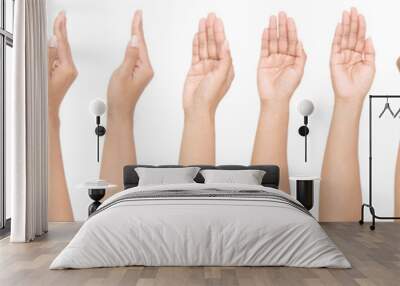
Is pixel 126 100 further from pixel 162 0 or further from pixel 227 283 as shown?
pixel 227 283

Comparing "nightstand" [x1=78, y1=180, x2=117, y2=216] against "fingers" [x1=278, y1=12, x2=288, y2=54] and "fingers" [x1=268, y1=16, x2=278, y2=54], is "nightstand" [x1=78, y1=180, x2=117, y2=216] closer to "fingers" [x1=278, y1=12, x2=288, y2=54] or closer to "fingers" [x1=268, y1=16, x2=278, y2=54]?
"fingers" [x1=268, y1=16, x2=278, y2=54]

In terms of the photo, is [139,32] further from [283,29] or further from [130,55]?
[283,29]

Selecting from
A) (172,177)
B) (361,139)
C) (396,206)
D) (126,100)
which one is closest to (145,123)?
(126,100)

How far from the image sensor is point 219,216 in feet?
14.6

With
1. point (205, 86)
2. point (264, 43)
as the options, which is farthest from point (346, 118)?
point (205, 86)

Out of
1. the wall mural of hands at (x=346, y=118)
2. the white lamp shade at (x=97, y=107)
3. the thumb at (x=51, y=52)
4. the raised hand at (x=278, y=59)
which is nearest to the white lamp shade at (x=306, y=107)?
the raised hand at (x=278, y=59)

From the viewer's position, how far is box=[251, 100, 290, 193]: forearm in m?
7.09

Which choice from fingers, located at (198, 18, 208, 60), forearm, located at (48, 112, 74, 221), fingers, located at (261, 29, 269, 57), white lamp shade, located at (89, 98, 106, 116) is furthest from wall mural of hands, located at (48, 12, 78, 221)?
fingers, located at (261, 29, 269, 57)

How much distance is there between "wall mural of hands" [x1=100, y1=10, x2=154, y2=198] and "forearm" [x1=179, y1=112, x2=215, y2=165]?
2.21ft

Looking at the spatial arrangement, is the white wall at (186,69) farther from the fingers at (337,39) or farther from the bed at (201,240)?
the bed at (201,240)

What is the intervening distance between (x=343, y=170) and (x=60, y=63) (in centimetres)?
391

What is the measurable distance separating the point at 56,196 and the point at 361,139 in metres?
4.00

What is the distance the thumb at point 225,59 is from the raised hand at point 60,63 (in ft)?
6.16

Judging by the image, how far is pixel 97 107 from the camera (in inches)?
268
